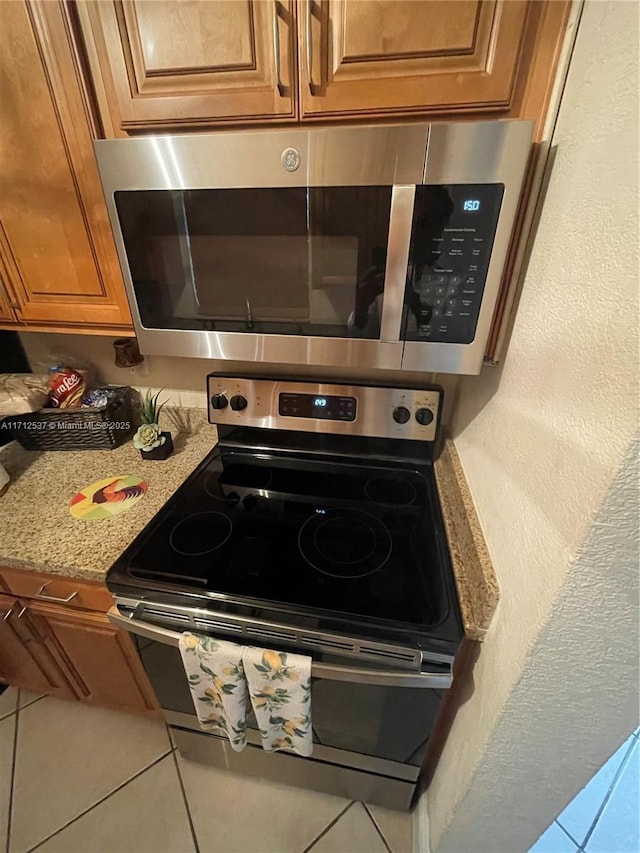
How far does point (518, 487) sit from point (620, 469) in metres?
0.27

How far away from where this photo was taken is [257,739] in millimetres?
1030

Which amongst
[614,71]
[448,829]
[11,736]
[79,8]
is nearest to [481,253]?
[614,71]

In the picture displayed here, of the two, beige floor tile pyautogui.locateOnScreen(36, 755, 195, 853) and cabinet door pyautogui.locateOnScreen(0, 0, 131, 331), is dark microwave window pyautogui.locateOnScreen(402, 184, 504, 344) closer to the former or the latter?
cabinet door pyautogui.locateOnScreen(0, 0, 131, 331)

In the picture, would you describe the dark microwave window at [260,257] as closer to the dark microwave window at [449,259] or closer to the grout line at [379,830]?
the dark microwave window at [449,259]

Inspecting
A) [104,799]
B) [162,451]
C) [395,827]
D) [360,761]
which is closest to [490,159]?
[162,451]

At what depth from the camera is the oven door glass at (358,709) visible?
0.81m

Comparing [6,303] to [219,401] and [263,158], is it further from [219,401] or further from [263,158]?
[263,158]

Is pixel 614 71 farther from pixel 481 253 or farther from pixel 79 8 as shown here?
pixel 79 8

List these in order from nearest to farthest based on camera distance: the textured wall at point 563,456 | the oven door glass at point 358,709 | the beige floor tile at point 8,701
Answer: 1. the textured wall at point 563,456
2. the oven door glass at point 358,709
3. the beige floor tile at point 8,701

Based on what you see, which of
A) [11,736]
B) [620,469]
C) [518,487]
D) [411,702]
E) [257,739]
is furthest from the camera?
[11,736]

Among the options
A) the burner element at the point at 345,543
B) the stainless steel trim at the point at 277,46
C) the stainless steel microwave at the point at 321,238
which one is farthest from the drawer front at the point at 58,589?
the stainless steel trim at the point at 277,46

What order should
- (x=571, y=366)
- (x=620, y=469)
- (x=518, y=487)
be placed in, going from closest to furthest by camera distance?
1. (x=620, y=469)
2. (x=571, y=366)
3. (x=518, y=487)

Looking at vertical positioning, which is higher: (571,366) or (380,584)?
(571,366)

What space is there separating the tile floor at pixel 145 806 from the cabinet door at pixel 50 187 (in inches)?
54.6
